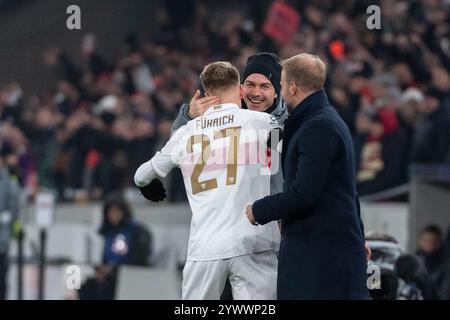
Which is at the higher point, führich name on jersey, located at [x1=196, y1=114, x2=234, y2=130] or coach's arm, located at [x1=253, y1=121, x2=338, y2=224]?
führich name on jersey, located at [x1=196, y1=114, x2=234, y2=130]

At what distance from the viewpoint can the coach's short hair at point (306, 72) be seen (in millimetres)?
5930

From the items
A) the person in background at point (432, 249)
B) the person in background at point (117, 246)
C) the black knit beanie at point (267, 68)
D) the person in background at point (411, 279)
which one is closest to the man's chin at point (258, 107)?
the black knit beanie at point (267, 68)

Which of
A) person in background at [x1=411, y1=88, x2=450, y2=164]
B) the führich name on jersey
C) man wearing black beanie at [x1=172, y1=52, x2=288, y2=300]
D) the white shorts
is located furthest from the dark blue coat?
person in background at [x1=411, y1=88, x2=450, y2=164]

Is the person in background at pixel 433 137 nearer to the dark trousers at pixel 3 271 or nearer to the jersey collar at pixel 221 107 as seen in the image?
the dark trousers at pixel 3 271

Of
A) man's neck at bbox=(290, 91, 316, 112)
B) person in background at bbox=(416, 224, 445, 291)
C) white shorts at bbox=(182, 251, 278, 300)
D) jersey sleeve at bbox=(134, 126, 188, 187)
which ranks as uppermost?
man's neck at bbox=(290, 91, 316, 112)

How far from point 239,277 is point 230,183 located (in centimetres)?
48

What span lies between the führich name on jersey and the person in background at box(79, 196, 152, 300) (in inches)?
218

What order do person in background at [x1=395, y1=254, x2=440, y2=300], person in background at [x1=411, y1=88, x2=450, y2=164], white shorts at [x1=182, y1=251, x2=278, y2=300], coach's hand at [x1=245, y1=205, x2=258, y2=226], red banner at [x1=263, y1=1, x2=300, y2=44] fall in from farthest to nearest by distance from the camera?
1. red banner at [x1=263, y1=1, x2=300, y2=44]
2. person in background at [x1=411, y1=88, x2=450, y2=164]
3. person in background at [x1=395, y1=254, x2=440, y2=300]
4. white shorts at [x1=182, y1=251, x2=278, y2=300]
5. coach's hand at [x1=245, y1=205, x2=258, y2=226]

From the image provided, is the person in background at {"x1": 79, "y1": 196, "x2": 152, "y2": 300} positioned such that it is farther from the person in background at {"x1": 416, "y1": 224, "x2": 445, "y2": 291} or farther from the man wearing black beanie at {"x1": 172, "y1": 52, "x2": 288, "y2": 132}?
the man wearing black beanie at {"x1": 172, "y1": 52, "x2": 288, "y2": 132}

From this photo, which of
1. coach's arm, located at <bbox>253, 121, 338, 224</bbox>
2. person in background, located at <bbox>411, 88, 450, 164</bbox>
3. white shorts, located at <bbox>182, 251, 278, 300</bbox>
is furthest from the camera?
person in background, located at <bbox>411, 88, 450, 164</bbox>

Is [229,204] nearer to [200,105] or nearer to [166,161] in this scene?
[166,161]

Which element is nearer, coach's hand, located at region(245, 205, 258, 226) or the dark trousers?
coach's hand, located at region(245, 205, 258, 226)

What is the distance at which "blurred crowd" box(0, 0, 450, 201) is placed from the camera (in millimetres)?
11055
